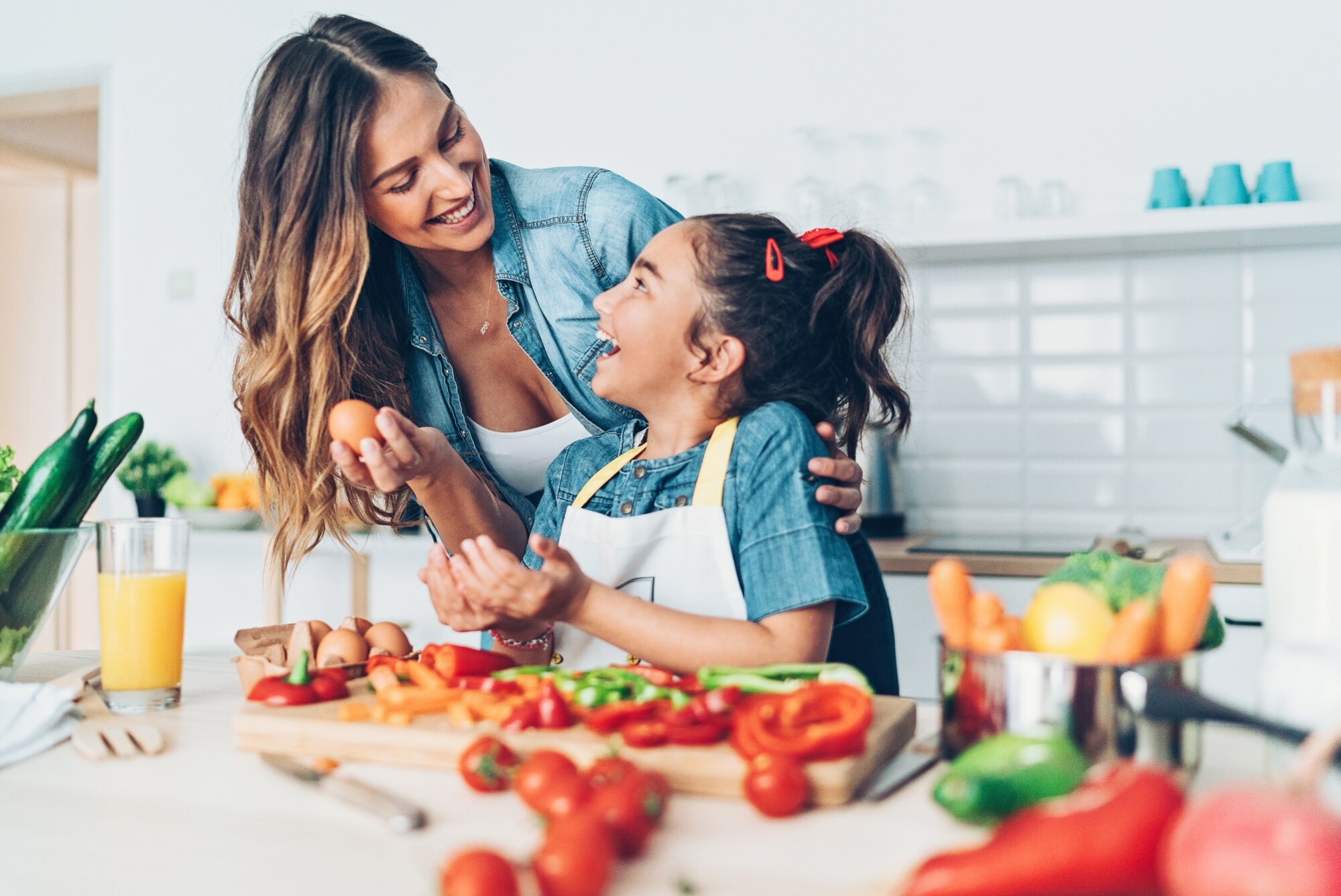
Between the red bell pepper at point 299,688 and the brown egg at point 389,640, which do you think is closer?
the red bell pepper at point 299,688

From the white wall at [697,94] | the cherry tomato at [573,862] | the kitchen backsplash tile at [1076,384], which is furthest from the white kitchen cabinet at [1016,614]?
the cherry tomato at [573,862]

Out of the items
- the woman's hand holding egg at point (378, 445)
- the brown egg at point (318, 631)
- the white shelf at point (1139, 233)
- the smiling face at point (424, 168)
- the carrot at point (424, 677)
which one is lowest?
the carrot at point (424, 677)

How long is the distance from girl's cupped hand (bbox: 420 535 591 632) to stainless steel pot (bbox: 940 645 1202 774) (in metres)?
0.39

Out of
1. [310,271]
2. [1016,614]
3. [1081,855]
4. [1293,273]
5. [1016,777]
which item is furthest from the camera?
[1293,273]

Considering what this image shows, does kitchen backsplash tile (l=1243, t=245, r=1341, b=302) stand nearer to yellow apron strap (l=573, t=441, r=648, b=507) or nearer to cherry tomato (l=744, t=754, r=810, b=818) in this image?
yellow apron strap (l=573, t=441, r=648, b=507)

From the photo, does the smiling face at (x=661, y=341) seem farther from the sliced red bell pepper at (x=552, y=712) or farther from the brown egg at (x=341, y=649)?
the sliced red bell pepper at (x=552, y=712)

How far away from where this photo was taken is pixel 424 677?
0.98 metres

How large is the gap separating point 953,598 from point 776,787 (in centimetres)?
19

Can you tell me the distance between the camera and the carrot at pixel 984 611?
0.80 metres

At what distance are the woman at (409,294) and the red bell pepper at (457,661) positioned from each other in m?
0.34

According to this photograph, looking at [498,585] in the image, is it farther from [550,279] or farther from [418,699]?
[550,279]

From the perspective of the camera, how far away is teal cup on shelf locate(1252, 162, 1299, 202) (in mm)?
2482

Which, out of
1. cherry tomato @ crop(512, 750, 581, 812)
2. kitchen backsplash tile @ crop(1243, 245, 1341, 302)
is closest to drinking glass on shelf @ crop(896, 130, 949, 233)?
kitchen backsplash tile @ crop(1243, 245, 1341, 302)

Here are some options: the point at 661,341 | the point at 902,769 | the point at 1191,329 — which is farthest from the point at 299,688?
the point at 1191,329
